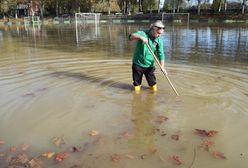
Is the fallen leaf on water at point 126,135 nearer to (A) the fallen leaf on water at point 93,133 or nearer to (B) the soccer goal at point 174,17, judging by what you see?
(A) the fallen leaf on water at point 93,133

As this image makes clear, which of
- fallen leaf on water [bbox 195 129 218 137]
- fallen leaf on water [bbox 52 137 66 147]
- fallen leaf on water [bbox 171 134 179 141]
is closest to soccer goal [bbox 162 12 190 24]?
fallen leaf on water [bbox 195 129 218 137]

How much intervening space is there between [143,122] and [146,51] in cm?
204

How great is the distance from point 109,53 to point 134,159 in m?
10.2

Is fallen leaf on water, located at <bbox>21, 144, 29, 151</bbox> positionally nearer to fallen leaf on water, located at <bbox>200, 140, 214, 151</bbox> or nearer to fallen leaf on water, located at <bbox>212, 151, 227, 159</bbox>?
fallen leaf on water, located at <bbox>200, 140, 214, 151</bbox>

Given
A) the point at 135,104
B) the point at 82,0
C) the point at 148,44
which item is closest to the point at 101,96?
the point at 135,104

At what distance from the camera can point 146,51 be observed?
733 cm

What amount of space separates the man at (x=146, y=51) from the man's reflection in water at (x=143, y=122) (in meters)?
0.42

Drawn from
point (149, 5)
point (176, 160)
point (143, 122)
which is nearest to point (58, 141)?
point (143, 122)

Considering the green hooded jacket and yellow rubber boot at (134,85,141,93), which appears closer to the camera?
the green hooded jacket

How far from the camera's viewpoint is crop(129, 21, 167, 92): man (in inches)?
273

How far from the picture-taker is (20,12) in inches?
3159

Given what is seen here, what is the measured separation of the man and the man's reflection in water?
0.42 m

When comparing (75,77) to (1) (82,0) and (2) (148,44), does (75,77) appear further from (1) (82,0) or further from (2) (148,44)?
(1) (82,0)

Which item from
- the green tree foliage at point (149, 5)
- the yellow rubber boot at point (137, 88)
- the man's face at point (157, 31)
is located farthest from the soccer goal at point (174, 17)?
the man's face at point (157, 31)
